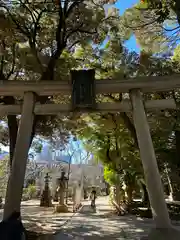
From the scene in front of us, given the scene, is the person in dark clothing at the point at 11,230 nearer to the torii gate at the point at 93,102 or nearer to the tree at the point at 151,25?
the torii gate at the point at 93,102

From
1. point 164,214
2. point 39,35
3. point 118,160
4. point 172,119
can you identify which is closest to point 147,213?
point 118,160

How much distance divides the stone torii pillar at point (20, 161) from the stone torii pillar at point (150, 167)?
2241 millimetres

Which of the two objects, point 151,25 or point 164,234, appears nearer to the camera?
point 164,234

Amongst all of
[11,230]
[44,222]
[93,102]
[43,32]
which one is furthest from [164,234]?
[43,32]

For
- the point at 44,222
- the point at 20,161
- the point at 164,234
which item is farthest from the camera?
the point at 44,222

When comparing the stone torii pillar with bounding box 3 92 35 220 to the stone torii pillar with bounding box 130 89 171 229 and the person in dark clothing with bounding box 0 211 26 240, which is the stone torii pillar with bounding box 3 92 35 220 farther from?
the stone torii pillar with bounding box 130 89 171 229

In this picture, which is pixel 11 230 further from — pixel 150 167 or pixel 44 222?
pixel 44 222

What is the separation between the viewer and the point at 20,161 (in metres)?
4.97

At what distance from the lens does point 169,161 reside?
1035 centimetres

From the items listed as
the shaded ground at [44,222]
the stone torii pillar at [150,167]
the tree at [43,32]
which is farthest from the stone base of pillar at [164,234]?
the tree at [43,32]

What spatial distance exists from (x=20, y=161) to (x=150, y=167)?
2.53 meters

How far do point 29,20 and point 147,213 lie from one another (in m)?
8.83

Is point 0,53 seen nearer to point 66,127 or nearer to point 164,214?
point 66,127

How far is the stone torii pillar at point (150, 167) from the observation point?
15.5 ft
